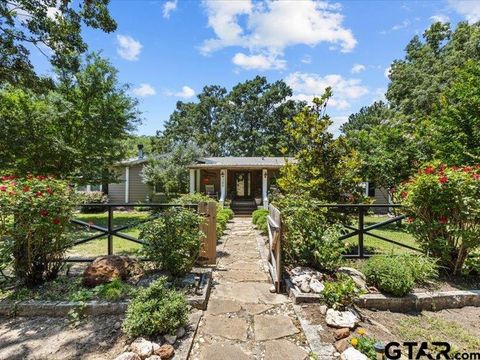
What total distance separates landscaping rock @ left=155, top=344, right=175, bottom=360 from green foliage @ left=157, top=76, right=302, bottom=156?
29530 millimetres

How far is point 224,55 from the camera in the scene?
1720 centimetres

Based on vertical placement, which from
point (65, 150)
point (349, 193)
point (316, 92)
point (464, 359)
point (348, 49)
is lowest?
point (464, 359)

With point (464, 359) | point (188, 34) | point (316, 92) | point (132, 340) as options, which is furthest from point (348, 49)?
point (132, 340)

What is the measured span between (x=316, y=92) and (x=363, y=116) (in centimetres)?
4140

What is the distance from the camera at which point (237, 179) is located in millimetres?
20203

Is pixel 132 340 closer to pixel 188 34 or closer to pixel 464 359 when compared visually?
pixel 464 359

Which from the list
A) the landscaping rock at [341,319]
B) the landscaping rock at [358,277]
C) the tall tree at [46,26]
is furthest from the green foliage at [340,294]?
the tall tree at [46,26]

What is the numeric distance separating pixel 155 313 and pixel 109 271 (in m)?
1.55

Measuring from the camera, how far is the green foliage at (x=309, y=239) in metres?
4.16

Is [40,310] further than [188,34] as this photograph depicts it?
No

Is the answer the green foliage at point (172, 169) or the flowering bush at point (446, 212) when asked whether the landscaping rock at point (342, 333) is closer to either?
the flowering bush at point (446, 212)

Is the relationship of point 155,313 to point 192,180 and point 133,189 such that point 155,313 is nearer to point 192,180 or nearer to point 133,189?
point 192,180

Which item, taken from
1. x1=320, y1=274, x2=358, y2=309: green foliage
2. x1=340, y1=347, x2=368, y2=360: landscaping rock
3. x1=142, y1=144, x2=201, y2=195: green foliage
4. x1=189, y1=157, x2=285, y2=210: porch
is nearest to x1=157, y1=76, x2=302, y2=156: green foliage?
x1=189, y1=157, x2=285, y2=210: porch

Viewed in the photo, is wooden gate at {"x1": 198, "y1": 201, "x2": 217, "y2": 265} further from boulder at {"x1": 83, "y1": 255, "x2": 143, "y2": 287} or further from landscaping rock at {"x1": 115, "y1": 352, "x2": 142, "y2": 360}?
landscaping rock at {"x1": 115, "y1": 352, "x2": 142, "y2": 360}
